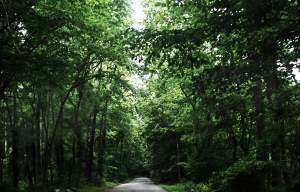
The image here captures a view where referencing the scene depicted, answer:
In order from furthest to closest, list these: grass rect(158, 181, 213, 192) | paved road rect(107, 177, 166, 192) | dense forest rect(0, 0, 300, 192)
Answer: paved road rect(107, 177, 166, 192), grass rect(158, 181, 213, 192), dense forest rect(0, 0, 300, 192)

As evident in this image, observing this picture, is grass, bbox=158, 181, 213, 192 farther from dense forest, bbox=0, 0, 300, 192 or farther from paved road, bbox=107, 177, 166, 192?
paved road, bbox=107, 177, 166, 192

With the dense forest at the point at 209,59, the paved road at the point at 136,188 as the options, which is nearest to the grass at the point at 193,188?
the dense forest at the point at 209,59

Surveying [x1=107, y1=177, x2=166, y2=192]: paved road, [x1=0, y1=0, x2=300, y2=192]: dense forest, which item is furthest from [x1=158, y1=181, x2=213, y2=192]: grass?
[x1=107, y1=177, x2=166, y2=192]: paved road

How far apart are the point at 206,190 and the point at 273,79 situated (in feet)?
23.8

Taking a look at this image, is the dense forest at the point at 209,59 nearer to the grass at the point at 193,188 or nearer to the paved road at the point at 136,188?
the grass at the point at 193,188

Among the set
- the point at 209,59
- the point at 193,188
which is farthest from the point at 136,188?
the point at 209,59

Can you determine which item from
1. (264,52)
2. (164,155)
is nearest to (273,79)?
(264,52)

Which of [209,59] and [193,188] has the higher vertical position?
[209,59]

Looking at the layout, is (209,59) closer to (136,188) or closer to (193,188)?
(193,188)

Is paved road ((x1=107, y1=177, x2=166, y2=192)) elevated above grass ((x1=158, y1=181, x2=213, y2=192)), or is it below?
below

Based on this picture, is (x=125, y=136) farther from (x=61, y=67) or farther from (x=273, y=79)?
(x=273, y=79)

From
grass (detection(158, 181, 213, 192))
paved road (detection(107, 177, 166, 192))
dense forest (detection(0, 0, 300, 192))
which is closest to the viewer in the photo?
dense forest (detection(0, 0, 300, 192))

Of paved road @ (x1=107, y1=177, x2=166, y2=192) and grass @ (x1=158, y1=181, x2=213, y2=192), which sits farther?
paved road @ (x1=107, y1=177, x2=166, y2=192)

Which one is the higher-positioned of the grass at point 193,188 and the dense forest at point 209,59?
the dense forest at point 209,59
